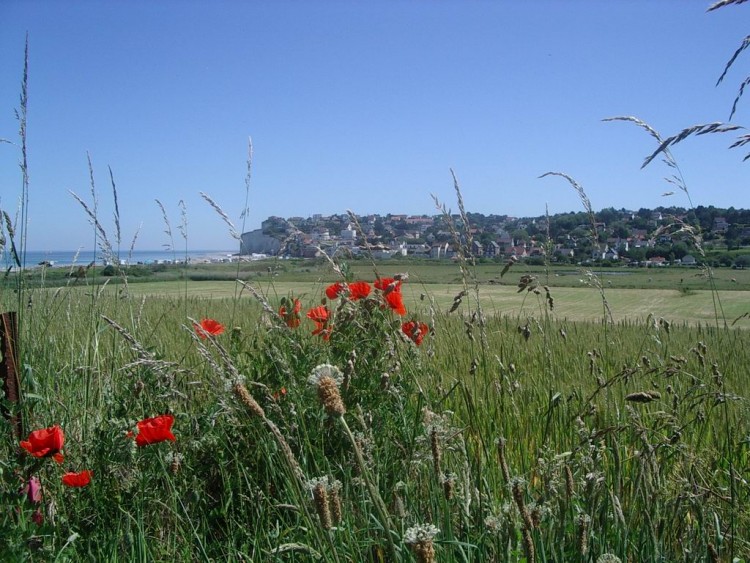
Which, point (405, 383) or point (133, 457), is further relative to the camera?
point (405, 383)

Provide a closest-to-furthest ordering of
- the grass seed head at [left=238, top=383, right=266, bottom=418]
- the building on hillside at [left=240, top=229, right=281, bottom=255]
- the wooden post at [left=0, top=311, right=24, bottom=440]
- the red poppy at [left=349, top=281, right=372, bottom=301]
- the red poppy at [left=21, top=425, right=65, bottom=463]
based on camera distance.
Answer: the grass seed head at [left=238, top=383, right=266, bottom=418] < the red poppy at [left=21, top=425, right=65, bottom=463] < the wooden post at [left=0, top=311, right=24, bottom=440] < the red poppy at [left=349, top=281, right=372, bottom=301] < the building on hillside at [left=240, top=229, right=281, bottom=255]

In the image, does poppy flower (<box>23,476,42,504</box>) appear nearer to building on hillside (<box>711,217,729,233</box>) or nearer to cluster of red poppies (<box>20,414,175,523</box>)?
cluster of red poppies (<box>20,414,175,523</box>)

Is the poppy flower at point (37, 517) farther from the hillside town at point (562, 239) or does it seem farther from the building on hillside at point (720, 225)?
the building on hillside at point (720, 225)

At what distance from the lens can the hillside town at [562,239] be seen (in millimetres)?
2475

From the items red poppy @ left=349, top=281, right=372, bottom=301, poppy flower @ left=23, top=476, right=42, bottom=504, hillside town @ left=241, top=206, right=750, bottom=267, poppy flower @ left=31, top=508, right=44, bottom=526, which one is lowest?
poppy flower @ left=31, top=508, right=44, bottom=526

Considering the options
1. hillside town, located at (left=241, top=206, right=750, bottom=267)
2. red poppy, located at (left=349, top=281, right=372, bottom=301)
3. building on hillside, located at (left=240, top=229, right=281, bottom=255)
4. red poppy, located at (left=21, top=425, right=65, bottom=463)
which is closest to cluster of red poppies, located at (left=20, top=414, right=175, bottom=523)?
red poppy, located at (left=21, top=425, right=65, bottom=463)

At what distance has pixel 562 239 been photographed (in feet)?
12.4

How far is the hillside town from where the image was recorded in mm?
2475

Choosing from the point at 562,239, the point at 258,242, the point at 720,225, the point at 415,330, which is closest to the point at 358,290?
the point at 415,330

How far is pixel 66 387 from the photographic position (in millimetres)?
3135

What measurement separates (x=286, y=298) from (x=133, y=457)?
106 centimetres

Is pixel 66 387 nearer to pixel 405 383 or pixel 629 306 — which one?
pixel 405 383

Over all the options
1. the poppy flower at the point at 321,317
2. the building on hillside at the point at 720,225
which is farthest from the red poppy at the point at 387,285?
the building on hillside at the point at 720,225

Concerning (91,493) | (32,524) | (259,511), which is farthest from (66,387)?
(259,511)
